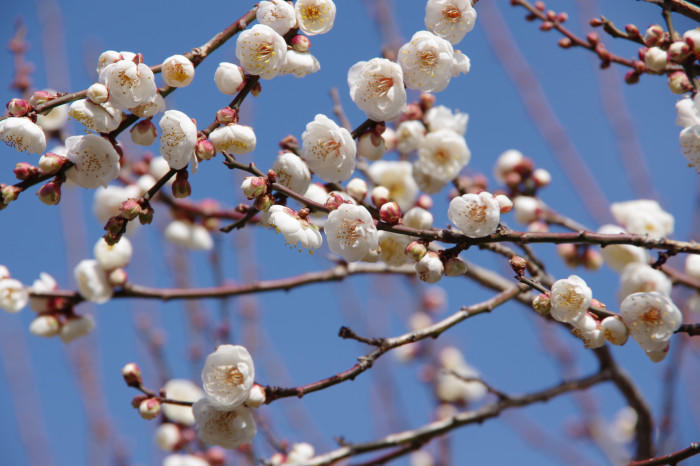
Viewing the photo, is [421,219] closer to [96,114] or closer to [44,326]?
[96,114]

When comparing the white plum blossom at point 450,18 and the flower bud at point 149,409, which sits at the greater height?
the white plum blossom at point 450,18

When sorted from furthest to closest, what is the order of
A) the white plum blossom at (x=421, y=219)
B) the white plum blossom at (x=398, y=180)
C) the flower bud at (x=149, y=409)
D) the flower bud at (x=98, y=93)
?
1. the white plum blossom at (x=398, y=180)
2. the white plum blossom at (x=421, y=219)
3. the flower bud at (x=149, y=409)
4. the flower bud at (x=98, y=93)

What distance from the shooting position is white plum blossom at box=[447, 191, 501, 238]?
4.80 feet

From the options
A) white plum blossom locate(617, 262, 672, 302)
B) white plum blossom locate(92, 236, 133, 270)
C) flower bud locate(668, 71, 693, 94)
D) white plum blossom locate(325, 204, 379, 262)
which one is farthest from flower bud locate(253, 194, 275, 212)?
white plum blossom locate(617, 262, 672, 302)

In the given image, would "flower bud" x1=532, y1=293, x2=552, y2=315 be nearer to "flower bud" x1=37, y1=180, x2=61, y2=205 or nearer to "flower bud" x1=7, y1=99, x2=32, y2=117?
"flower bud" x1=37, y1=180, x2=61, y2=205

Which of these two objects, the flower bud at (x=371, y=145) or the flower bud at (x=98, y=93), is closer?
the flower bud at (x=98, y=93)

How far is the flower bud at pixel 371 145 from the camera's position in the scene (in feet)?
5.76

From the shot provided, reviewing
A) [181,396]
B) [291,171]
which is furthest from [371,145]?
[181,396]

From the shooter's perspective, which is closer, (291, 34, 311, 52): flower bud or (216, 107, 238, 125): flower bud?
(216, 107, 238, 125): flower bud

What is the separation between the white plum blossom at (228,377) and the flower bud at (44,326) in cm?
90

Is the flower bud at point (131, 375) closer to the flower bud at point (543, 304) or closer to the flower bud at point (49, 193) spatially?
the flower bud at point (49, 193)

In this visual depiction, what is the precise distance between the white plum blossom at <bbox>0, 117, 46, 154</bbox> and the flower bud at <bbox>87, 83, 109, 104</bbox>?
0.16 m

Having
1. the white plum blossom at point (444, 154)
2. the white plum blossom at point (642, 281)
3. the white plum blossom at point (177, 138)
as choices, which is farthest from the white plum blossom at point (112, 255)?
the white plum blossom at point (642, 281)

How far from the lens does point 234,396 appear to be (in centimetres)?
164
